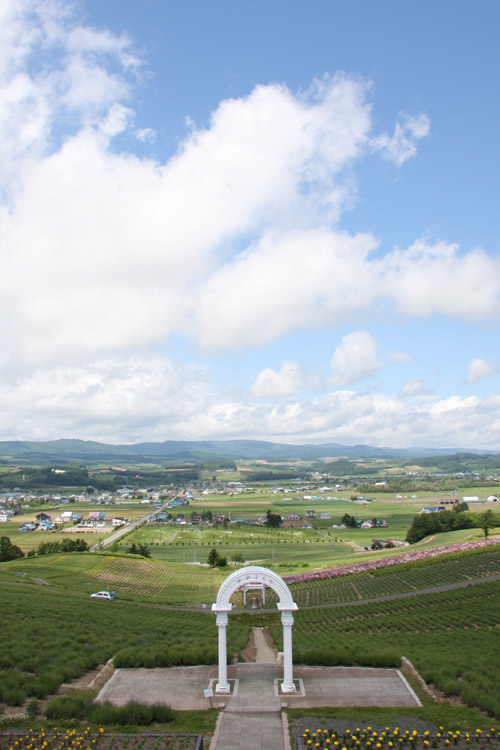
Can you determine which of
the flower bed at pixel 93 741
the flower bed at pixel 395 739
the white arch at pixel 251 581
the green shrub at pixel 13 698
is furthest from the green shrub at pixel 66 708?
the flower bed at pixel 395 739

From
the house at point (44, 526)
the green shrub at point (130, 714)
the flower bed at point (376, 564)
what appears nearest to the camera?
the green shrub at point (130, 714)

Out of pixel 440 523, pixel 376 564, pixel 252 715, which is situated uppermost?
pixel 252 715

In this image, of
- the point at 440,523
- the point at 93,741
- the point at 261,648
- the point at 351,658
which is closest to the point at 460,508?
the point at 440,523

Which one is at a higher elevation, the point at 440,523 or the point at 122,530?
the point at 440,523

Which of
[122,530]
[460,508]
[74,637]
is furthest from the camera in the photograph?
[122,530]

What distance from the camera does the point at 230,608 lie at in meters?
17.5

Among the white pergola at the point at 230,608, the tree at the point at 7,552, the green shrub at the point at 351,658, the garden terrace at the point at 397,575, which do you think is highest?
the white pergola at the point at 230,608

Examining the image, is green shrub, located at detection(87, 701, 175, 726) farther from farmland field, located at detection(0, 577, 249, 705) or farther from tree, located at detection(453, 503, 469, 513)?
tree, located at detection(453, 503, 469, 513)

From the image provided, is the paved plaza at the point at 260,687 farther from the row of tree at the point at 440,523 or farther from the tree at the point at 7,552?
the row of tree at the point at 440,523

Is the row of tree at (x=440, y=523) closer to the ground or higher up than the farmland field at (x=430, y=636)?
closer to the ground

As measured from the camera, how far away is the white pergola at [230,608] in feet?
52.9

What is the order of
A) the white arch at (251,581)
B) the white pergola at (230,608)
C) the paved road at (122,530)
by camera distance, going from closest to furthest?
the white pergola at (230,608)
the white arch at (251,581)
the paved road at (122,530)

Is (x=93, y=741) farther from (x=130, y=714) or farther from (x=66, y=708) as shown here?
(x=66, y=708)

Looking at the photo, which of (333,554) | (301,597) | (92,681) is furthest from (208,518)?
(92,681)
